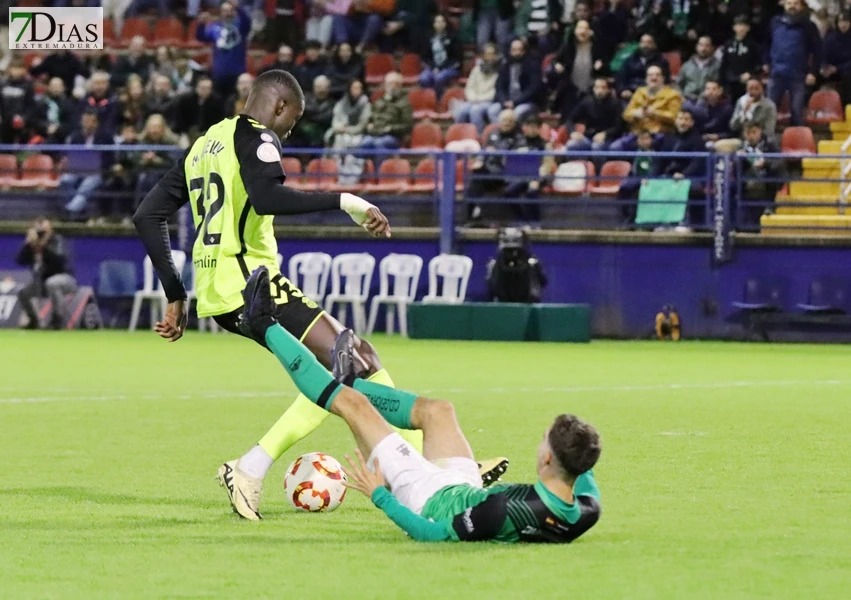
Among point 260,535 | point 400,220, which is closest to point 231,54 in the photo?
point 400,220

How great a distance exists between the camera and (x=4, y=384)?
15.7 meters

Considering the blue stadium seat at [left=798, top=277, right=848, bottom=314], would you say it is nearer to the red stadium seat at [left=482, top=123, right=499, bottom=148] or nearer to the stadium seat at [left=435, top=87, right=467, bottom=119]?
the red stadium seat at [left=482, top=123, right=499, bottom=148]

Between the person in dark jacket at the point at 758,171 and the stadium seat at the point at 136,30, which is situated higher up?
the stadium seat at the point at 136,30

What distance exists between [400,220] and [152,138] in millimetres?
4161

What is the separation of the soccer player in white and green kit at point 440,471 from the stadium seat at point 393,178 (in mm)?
17828

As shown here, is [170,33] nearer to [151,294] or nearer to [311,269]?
[151,294]

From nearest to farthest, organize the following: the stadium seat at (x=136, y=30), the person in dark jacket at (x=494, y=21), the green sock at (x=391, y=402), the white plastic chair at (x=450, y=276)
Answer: the green sock at (x=391, y=402) < the white plastic chair at (x=450, y=276) < the person in dark jacket at (x=494, y=21) < the stadium seat at (x=136, y=30)

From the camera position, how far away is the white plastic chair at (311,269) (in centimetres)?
2488

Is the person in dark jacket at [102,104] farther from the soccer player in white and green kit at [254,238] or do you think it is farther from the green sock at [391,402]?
the green sock at [391,402]

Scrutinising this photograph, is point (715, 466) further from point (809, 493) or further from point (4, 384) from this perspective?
point (4, 384)

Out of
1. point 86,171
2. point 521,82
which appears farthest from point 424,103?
point 86,171

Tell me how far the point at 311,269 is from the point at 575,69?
15.8 ft

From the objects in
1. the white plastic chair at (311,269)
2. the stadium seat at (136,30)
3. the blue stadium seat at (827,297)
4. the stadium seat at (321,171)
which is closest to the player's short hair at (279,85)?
the blue stadium seat at (827,297)
